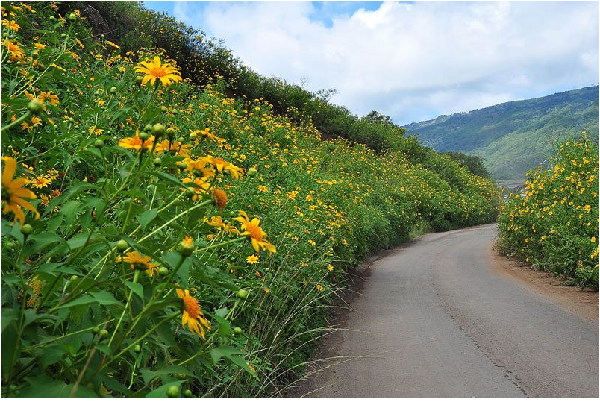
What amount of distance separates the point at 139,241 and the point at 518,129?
509 ft

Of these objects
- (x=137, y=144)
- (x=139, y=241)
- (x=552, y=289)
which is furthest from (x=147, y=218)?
(x=552, y=289)

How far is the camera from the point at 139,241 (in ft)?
3.75

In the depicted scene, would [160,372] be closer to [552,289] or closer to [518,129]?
[552,289]

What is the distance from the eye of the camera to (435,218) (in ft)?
66.9

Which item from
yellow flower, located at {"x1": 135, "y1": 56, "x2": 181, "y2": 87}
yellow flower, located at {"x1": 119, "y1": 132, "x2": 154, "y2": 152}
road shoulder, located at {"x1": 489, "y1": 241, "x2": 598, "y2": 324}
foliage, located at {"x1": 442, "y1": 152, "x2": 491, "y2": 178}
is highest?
foliage, located at {"x1": 442, "y1": 152, "x2": 491, "y2": 178}

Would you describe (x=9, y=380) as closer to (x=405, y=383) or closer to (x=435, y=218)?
(x=405, y=383)

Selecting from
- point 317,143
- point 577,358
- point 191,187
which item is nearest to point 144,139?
point 191,187

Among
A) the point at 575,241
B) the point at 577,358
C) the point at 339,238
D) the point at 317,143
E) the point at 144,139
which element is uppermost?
the point at 317,143

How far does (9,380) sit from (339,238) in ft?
19.8

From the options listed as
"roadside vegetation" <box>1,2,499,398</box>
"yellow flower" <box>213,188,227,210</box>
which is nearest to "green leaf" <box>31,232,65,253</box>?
"roadside vegetation" <box>1,2,499,398</box>

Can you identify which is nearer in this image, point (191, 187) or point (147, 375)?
point (147, 375)

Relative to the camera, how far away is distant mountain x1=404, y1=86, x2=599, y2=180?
96188 millimetres

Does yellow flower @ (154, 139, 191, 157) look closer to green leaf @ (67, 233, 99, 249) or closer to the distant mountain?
green leaf @ (67, 233, 99, 249)

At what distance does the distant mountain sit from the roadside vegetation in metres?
74.2
